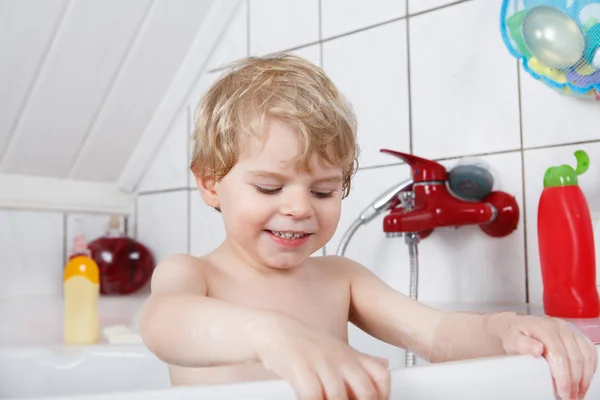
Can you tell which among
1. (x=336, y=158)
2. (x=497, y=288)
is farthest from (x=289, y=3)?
(x=336, y=158)

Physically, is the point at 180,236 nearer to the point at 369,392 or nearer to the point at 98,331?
the point at 98,331

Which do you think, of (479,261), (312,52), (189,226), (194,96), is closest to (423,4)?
(312,52)

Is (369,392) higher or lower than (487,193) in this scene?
lower

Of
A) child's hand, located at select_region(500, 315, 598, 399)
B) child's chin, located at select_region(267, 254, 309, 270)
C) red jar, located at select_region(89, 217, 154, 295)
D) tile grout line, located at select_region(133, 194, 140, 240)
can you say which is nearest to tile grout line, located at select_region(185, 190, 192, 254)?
red jar, located at select_region(89, 217, 154, 295)

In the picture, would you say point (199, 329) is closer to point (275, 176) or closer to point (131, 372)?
point (275, 176)

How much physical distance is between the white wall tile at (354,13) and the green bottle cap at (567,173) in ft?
1.70

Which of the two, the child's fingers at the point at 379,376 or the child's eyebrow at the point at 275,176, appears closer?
the child's fingers at the point at 379,376

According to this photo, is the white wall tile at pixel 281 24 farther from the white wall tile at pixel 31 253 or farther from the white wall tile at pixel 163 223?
the white wall tile at pixel 31 253

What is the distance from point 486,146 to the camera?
1.30 meters

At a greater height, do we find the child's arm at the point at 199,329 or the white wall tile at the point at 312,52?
the white wall tile at the point at 312,52

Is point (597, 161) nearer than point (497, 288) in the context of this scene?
Yes

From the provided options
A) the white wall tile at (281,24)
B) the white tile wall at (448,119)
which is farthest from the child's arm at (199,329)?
the white wall tile at (281,24)

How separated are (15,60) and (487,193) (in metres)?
1.05

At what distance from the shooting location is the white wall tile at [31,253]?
1.75 m
